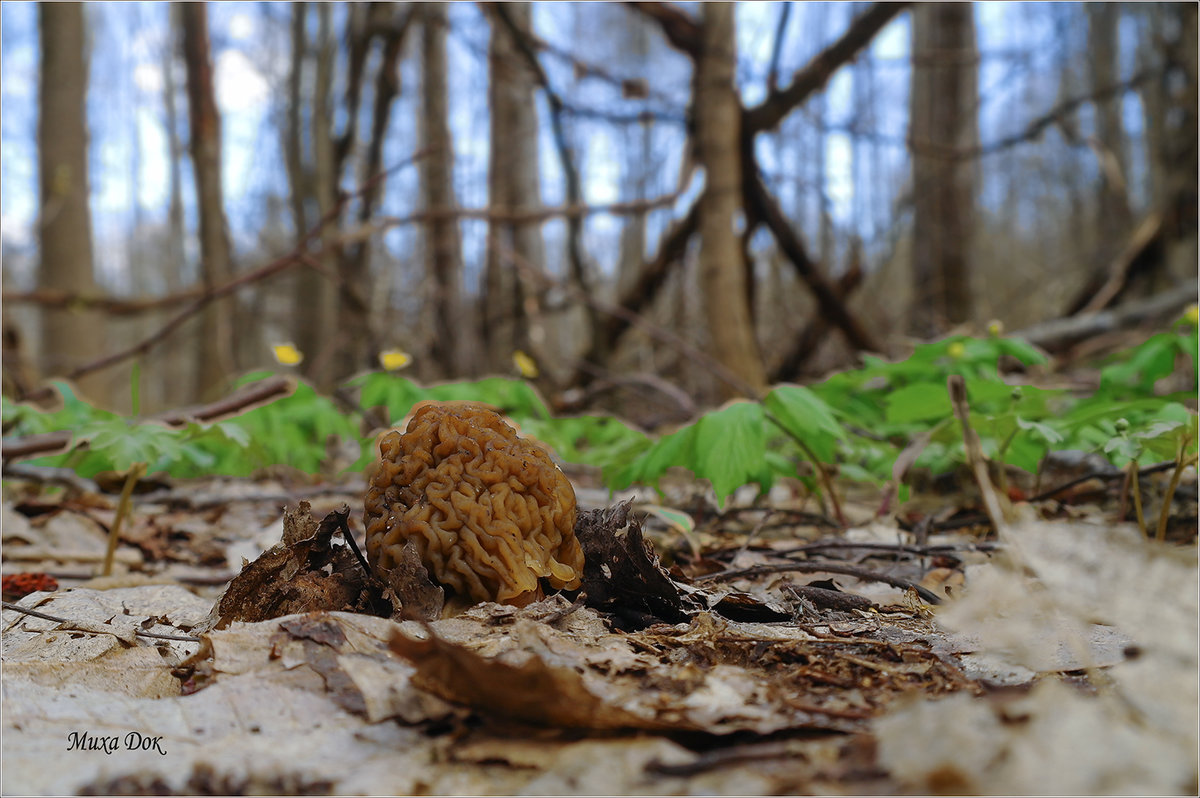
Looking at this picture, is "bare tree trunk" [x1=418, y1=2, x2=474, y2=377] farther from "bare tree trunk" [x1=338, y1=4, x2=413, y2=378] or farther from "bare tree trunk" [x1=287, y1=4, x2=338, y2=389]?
"bare tree trunk" [x1=287, y1=4, x2=338, y2=389]

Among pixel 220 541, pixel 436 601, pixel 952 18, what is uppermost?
pixel 952 18

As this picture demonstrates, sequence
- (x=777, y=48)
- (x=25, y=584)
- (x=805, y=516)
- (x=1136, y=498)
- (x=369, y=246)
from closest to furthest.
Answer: (x=1136, y=498) < (x=25, y=584) < (x=805, y=516) < (x=777, y=48) < (x=369, y=246)

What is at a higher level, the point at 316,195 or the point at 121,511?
the point at 316,195

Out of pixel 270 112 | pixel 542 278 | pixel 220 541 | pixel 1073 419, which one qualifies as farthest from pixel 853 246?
pixel 270 112

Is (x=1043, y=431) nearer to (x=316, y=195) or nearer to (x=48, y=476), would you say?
(x=48, y=476)

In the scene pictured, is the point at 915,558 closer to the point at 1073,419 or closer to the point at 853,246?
the point at 1073,419

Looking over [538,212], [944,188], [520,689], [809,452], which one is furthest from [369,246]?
[520,689]

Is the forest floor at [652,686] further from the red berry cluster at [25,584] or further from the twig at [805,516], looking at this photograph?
the twig at [805,516]

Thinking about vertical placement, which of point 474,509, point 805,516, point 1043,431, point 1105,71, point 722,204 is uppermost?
point 1105,71
